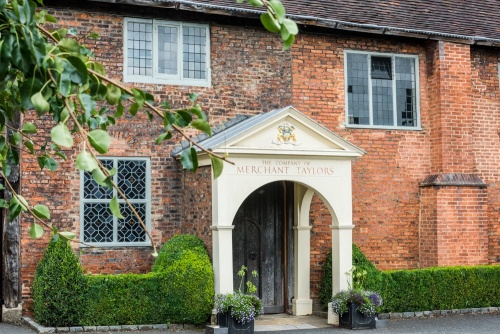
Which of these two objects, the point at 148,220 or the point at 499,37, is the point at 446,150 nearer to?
the point at 499,37

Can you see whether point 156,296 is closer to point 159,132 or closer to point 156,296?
point 156,296

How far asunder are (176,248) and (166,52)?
370 cm

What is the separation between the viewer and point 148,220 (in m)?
14.8

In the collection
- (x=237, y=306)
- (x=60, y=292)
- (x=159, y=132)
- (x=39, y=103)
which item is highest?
(x=159, y=132)

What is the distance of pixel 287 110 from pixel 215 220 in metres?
2.20

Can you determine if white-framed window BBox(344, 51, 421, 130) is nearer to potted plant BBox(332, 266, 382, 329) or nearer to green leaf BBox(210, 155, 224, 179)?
potted plant BBox(332, 266, 382, 329)

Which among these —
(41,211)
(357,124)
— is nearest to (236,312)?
(357,124)

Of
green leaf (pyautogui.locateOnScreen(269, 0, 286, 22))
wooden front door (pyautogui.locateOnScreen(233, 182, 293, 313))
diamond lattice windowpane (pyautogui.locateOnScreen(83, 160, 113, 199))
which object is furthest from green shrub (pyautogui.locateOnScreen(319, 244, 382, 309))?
green leaf (pyautogui.locateOnScreen(269, 0, 286, 22))

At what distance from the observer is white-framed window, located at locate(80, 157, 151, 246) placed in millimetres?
14469

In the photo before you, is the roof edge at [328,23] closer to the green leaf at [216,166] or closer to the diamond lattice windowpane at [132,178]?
the diamond lattice windowpane at [132,178]

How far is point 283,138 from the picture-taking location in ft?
45.7

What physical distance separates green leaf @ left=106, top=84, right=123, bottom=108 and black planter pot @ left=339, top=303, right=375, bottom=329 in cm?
1107

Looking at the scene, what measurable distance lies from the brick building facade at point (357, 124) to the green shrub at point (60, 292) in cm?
106

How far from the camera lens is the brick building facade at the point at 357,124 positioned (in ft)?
48.1
